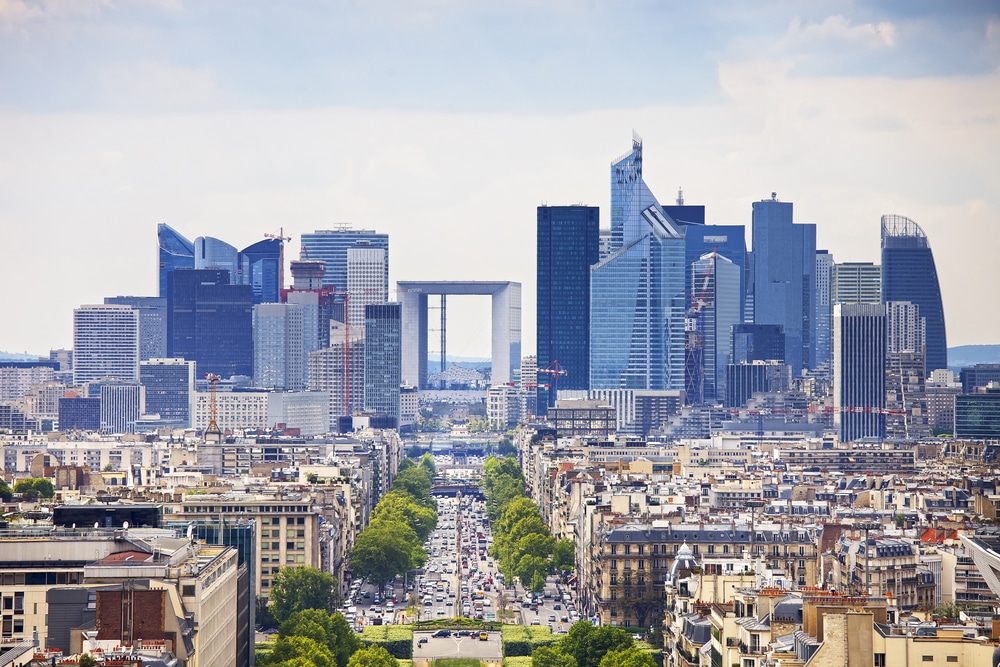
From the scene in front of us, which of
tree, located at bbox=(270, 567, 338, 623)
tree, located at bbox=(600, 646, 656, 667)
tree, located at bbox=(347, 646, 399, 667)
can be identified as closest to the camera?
tree, located at bbox=(600, 646, 656, 667)

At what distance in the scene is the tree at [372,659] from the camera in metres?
95.6

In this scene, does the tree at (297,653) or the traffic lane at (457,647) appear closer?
the tree at (297,653)

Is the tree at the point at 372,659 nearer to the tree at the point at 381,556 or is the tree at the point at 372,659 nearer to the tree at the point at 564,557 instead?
the tree at the point at 381,556

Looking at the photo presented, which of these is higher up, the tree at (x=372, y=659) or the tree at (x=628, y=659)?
the tree at (x=628, y=659)

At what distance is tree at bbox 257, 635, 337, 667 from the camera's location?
9144cm

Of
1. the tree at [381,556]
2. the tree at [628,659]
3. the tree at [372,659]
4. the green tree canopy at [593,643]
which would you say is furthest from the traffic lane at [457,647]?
the tree at [381,556]

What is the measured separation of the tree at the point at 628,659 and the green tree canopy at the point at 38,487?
64815mm

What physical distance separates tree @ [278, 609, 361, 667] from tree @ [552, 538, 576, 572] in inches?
1773

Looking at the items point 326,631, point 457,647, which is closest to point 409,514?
point 457,647

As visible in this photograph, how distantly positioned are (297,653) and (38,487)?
68.0 m

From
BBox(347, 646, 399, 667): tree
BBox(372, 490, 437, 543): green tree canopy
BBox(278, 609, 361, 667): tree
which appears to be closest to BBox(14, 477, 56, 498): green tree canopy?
BBox(372, 490, 437, 543): green tree canopy

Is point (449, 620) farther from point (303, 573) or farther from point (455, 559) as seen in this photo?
point (455, 559)

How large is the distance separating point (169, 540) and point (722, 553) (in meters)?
46.0

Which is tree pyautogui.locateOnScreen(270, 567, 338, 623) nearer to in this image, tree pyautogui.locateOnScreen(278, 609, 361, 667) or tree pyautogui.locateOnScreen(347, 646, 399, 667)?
tree pyautogui.locateOnScreen(278, 609, 361, 667)
